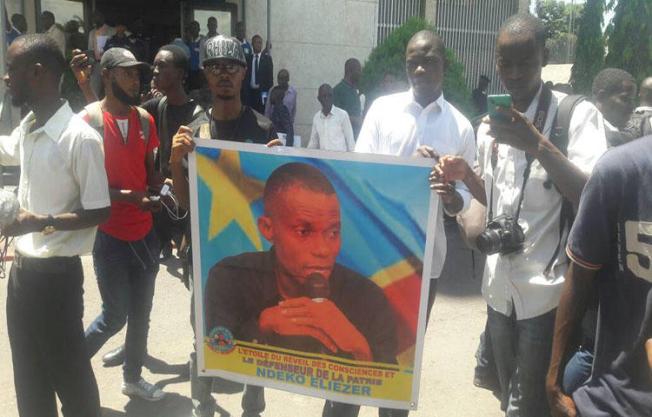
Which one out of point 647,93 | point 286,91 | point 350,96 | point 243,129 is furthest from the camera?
point 286,91

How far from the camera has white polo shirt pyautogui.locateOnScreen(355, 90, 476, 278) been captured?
3234 millimetres

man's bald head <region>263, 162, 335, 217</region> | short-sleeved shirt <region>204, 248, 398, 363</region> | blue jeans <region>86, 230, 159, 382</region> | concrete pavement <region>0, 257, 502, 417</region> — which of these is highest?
man's bald head <region>263, 162, 335, 217</region>

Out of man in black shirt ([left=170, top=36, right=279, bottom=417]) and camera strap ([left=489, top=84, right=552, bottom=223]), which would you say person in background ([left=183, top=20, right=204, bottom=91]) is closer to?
man in black shirt ([left=170, top=36, right=279, bottom=417])

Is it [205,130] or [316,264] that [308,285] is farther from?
[205,130]

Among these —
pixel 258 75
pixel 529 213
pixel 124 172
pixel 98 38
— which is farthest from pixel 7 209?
pixel 258 75

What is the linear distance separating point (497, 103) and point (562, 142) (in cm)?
47

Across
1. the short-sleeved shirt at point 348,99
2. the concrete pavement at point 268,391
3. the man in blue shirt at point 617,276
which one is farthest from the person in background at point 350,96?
the man in blue shirt at point 617,276

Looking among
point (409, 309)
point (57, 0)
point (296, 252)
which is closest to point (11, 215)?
point (296, 252)

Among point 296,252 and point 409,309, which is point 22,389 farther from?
point 409,309

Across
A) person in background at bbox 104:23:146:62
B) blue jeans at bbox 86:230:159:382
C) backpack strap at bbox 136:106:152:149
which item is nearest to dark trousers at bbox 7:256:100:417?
blue jeans at bbox 86:230:159:382

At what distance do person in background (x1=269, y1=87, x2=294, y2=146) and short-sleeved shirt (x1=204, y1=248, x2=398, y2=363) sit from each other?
326 inches

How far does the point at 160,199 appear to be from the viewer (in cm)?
388

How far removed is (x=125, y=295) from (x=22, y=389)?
3.30 feet

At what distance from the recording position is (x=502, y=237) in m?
2.66
